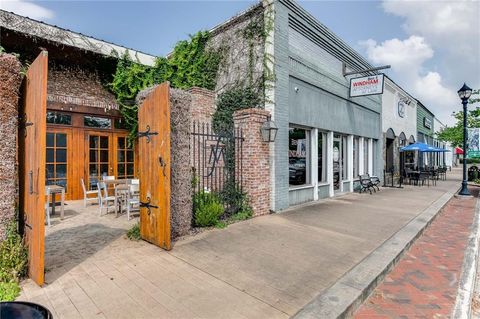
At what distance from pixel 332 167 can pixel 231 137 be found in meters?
5.02

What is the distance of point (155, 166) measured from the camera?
4.63m

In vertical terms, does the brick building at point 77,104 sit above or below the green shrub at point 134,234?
above

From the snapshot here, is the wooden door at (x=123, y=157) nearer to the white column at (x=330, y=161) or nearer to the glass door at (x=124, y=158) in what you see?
the glass door at (x=124, y=158)

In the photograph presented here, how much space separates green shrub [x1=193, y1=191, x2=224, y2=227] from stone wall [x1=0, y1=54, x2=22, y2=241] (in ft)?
10.0

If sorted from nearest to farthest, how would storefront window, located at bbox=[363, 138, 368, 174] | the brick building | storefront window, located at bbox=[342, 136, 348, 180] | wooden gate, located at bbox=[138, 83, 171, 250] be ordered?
wooden gate, located at bbox=[138, 83, 171, 250] → the brick building → storefront window, located at bbox=[342, 136, 348, 180] → storefront window, located at bbox=[363, 138, 368, 174]

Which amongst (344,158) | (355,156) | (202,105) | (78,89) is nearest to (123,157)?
(78,89)

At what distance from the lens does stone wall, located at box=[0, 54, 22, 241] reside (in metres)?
3.18

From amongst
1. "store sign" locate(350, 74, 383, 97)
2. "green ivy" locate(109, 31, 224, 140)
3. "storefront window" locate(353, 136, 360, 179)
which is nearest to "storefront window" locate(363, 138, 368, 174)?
"storefront window" locate(353, 136, 360, 179)

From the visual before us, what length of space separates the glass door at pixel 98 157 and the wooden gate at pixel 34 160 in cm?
660

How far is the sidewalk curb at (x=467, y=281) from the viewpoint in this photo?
9.72 ft

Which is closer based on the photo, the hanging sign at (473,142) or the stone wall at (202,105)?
the stone wall at (202,105)

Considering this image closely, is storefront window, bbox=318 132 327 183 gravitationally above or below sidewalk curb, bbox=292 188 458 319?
above

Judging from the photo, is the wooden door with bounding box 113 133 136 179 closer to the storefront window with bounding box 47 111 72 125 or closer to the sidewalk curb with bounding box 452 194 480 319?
the storefront window with bounding box 47 111 72 125

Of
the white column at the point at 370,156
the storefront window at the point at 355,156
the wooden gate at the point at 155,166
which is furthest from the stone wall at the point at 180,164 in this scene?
the white column at the point at 370,156
